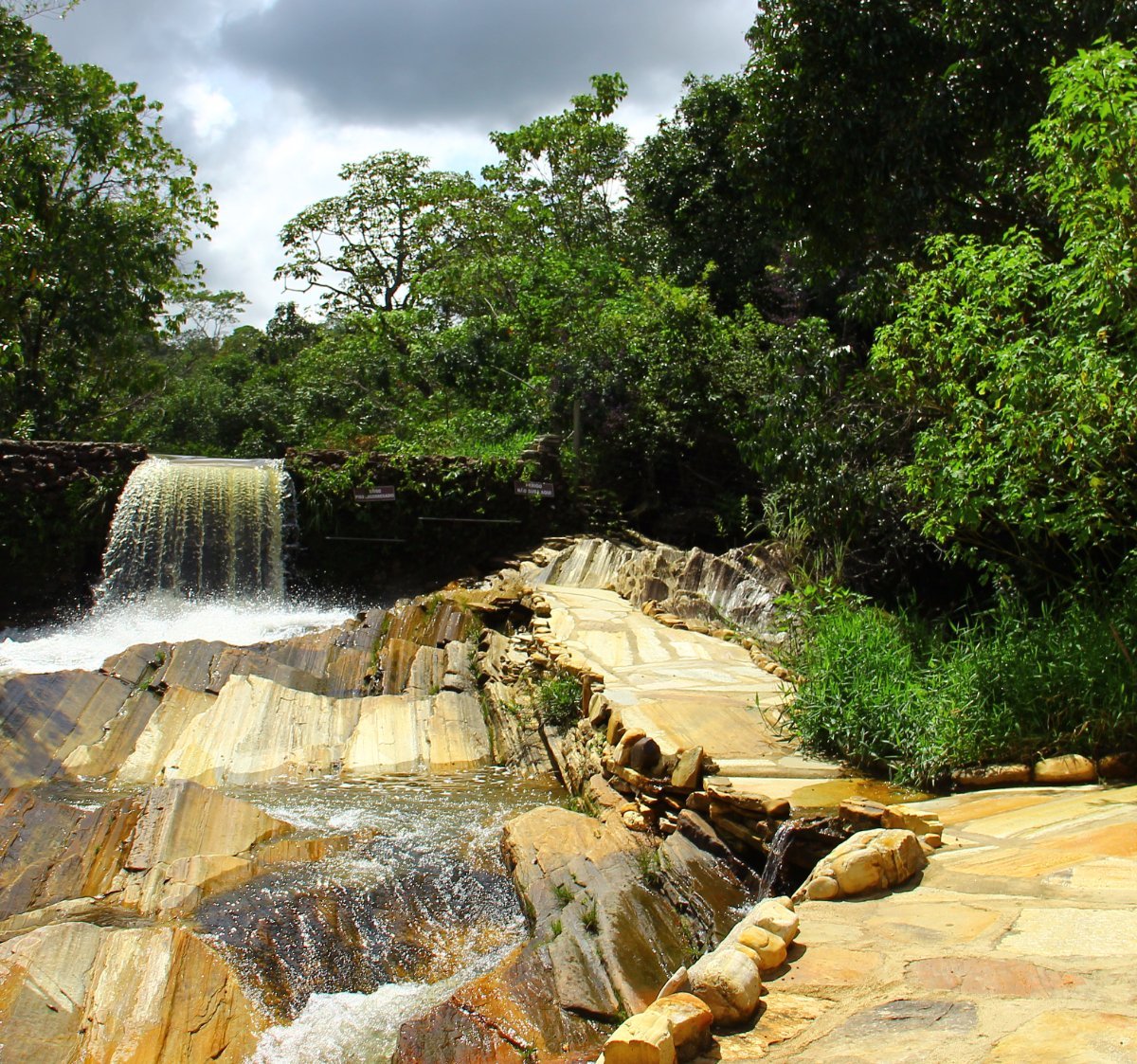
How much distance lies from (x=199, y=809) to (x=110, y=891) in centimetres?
78

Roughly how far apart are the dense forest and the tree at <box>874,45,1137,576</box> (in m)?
0.02

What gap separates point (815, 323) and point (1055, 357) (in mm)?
3932

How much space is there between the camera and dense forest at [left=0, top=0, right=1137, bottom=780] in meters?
5.21

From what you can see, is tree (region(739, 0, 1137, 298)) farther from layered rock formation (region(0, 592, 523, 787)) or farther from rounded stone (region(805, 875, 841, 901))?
rounded stone (region(805, 875, 841, 901))

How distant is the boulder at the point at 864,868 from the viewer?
344cm

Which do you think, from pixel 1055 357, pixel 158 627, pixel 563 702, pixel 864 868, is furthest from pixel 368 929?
pixel 158 627

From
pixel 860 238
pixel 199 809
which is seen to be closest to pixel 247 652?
pixel 199 809

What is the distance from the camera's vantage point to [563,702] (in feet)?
24.5

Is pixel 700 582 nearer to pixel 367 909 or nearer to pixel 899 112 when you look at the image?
pixel 899 112

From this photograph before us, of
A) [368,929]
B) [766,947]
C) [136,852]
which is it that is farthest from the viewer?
[136,852]

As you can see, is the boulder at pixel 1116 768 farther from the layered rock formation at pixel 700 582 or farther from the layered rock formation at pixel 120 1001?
the layered rock formation at pixel 700 582

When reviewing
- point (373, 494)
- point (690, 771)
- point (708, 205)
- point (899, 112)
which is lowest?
point (690, 771)

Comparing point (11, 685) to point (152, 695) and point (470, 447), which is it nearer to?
point (152, 695)

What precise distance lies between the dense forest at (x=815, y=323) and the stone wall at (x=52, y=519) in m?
2.62
